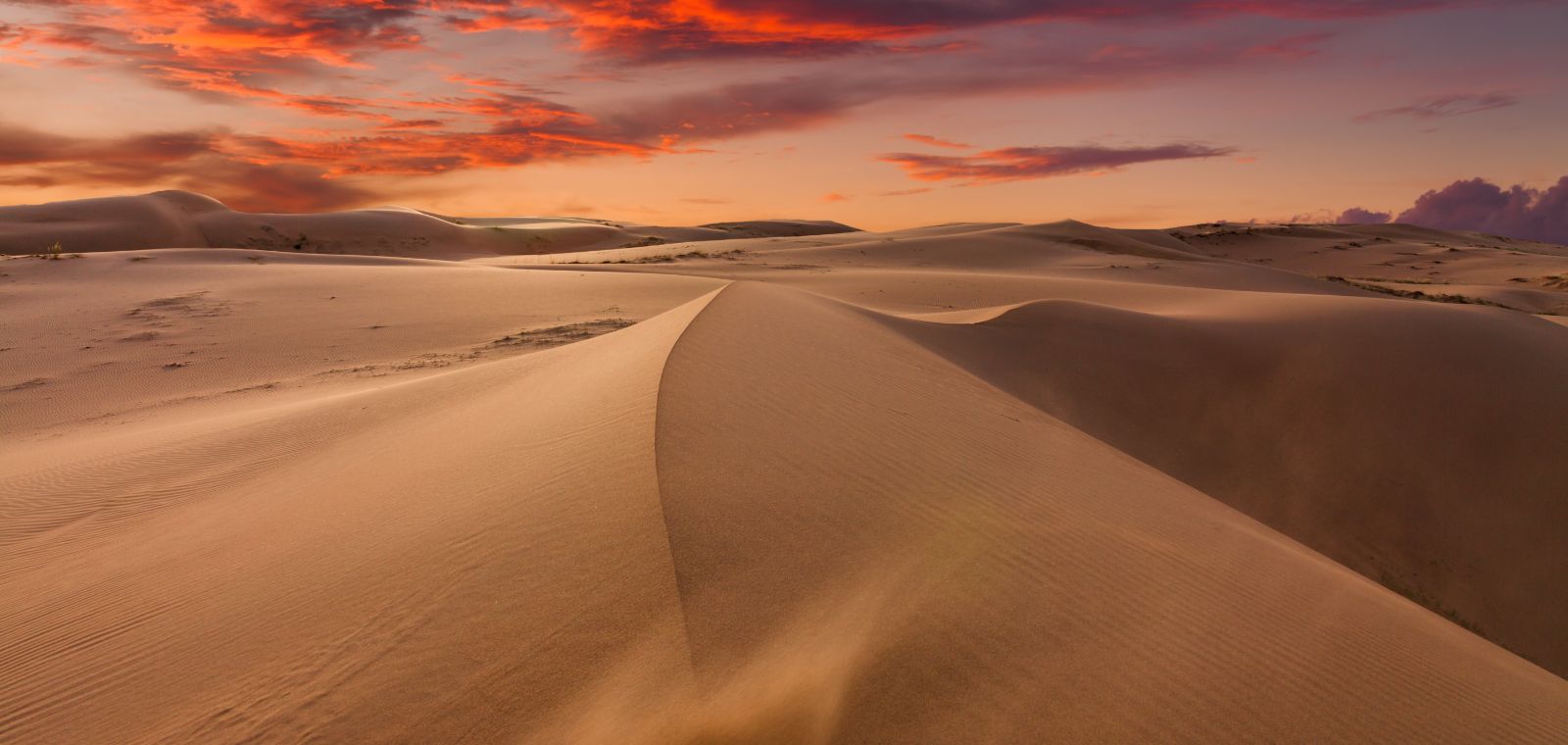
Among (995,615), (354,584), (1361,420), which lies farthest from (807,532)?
(1361,420)

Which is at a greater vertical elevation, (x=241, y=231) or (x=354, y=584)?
(x=241, y=231)

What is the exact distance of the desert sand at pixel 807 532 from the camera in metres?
2.12

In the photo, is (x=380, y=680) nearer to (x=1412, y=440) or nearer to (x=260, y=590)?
(x=260, y=590)

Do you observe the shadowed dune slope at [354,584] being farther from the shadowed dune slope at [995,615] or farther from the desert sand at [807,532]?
the shadowed dune slope at [995,615]

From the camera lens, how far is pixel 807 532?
2.75m

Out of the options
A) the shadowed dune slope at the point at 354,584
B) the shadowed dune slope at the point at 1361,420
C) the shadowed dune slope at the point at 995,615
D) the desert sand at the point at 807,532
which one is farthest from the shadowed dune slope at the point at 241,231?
the shadowed dune slope at the point at 995,615

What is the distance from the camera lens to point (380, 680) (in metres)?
2.15

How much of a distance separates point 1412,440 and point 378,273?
14573 millimetres

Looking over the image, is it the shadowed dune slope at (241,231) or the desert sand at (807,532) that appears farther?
the shadowed dune slope at (241,231)

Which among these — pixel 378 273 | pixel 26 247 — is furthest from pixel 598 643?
pixel 26 247

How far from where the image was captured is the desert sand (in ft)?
6.95

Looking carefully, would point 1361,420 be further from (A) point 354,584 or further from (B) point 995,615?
(A) point 354,584

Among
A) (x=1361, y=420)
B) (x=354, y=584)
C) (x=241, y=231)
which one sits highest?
(x=241, y=231)

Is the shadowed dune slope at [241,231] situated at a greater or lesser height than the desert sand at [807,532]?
greater
